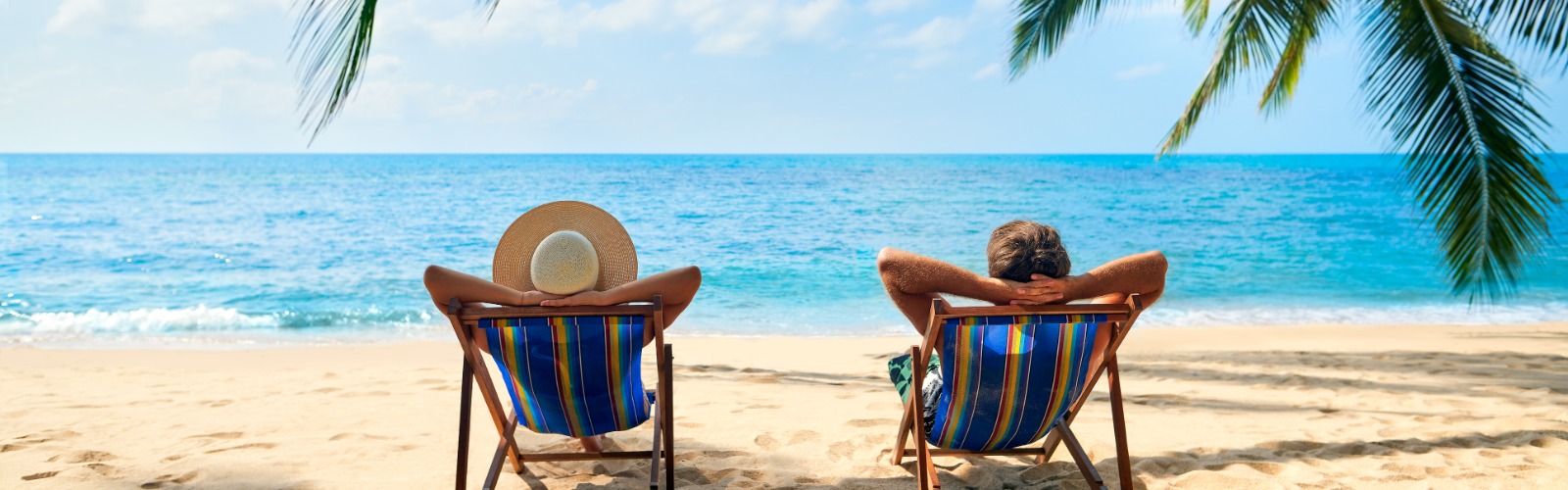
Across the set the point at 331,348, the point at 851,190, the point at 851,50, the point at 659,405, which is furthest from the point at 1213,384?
the point at 851,50

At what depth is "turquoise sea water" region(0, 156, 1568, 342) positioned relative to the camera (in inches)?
349

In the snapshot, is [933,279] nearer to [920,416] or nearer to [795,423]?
[920,416]

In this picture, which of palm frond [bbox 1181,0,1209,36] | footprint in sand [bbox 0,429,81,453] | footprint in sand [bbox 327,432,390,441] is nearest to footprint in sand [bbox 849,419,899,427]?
footprint in sand [bbox 327,432,390,441]

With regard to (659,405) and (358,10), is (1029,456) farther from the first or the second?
(358,10)

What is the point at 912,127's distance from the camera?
5247 cm

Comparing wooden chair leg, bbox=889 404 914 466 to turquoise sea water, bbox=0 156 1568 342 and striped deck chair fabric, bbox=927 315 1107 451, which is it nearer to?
striped deck chair fabric, bbox=927 315 1107 451

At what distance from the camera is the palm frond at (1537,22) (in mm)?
4070

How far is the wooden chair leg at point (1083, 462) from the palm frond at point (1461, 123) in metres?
2.73

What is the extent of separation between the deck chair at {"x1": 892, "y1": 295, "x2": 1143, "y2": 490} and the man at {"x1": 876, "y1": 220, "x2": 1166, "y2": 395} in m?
0.06

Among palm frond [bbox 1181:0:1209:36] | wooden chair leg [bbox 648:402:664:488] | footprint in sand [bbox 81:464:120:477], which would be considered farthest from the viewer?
palm frond [bbox 1181:0:1209:36]

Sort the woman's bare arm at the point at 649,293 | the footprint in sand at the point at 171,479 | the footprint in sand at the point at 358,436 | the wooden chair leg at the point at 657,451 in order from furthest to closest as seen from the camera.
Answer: the footprint in sand at the point at 358,436 < the footprint in sand at the point at 171,479 < the wooden chair leg at the point at 657,451 < the woman's bare arm at the point at 649,293

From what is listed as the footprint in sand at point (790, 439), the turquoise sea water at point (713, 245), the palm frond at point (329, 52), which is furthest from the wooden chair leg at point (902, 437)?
the turquoise sea water at point (713, 245)

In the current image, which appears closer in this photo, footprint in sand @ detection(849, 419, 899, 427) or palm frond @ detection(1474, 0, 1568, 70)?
footprint in sand @ detection(849, 419, 899, 427)

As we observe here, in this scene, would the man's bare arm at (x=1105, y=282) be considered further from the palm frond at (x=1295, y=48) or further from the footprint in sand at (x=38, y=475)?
the palm frond at (x=1295, y=48)
